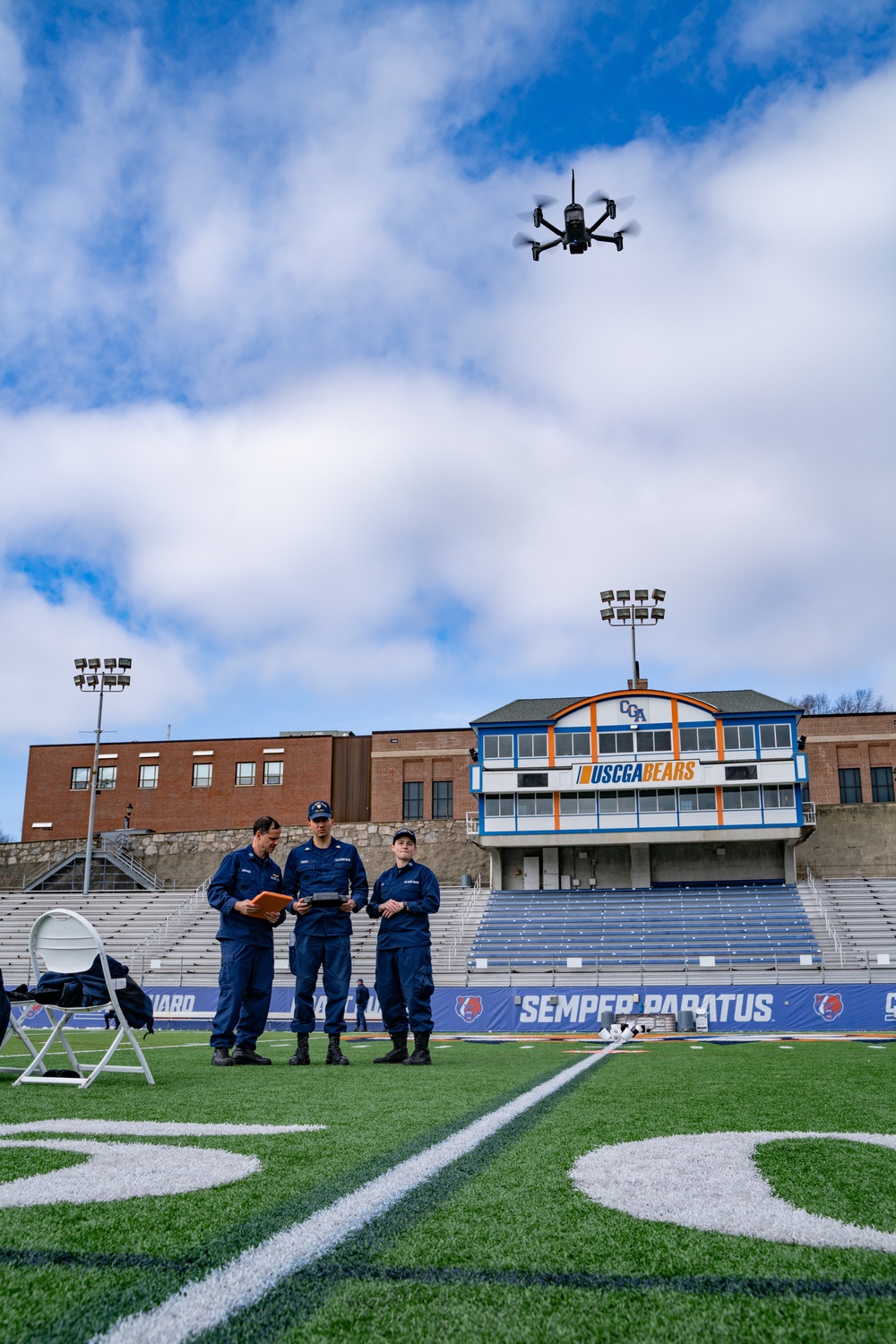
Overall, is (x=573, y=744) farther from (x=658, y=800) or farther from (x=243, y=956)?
(x=243, y=956)

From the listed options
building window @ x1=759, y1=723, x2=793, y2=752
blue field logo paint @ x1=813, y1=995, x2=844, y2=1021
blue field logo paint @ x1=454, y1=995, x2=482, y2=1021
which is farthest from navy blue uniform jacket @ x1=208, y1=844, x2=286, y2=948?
building window @ x1=759, y1=723, x2=793, y2=752

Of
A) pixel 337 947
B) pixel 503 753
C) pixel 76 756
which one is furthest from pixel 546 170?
pixel 76 756

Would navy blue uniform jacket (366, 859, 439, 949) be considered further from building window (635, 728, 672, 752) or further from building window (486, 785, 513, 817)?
building window (635, 728, 672, 752)

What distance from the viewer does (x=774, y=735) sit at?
37000 millimetres

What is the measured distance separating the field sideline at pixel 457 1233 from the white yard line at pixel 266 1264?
0.09 feet

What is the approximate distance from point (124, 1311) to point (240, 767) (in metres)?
47.5

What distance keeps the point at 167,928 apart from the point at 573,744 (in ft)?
52.7

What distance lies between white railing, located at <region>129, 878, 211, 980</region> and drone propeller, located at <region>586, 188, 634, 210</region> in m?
22.9

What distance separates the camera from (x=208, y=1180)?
2.79 metres

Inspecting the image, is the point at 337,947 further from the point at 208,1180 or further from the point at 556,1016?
the point at 556,1016

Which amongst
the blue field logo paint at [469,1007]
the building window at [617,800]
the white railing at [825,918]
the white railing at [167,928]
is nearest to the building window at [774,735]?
the white railing at [825,918]

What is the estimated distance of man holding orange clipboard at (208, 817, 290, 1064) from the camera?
7.37 meters

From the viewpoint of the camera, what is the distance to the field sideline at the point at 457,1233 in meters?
1.72

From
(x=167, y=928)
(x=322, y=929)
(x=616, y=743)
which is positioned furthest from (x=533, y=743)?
(x=322, y=929)
